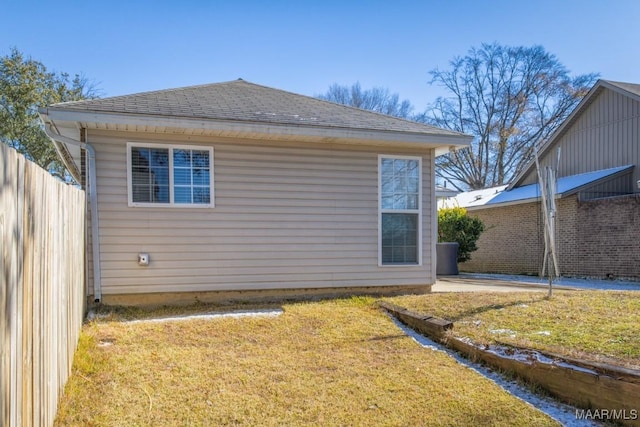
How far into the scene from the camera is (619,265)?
38.4ft

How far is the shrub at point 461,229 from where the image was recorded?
13.3 m

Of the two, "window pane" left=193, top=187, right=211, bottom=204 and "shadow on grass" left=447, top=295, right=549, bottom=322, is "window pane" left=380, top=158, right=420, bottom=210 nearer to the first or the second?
"shadow on grass" left=447, top=295, right=549, bottom=322

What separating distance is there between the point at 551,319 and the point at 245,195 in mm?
4611

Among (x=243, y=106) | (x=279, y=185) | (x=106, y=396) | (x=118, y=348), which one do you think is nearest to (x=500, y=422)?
(x=106, y=396)

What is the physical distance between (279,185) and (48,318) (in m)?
4.55

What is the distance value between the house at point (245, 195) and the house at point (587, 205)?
235 inches

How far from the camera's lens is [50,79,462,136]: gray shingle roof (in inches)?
237

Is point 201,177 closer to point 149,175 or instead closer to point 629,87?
point 149,175

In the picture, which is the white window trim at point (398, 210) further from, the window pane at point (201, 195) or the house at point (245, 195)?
the window pane at point (201, 195)

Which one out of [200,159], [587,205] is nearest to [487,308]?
[200,159]

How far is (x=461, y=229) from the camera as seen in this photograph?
1329cm

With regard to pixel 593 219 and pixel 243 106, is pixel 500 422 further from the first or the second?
pixel 593 219

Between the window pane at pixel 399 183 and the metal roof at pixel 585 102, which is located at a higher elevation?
the metal roof at pixel 585 102

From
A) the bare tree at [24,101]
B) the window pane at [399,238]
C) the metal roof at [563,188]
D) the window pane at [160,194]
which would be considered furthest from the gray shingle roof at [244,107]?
the bare tree at [24,101]
